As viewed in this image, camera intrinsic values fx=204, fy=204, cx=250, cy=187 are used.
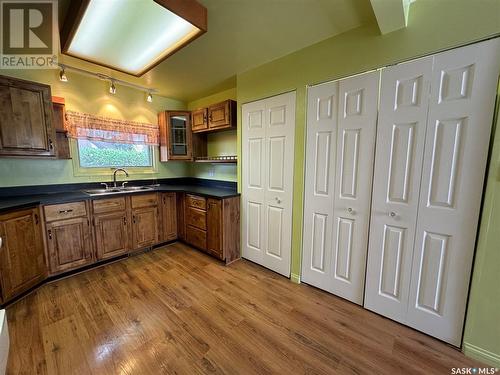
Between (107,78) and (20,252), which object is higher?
(107,78)

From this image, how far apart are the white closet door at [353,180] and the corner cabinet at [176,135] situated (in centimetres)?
239

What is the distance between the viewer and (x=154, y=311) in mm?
1793

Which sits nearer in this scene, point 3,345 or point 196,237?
point 3,345

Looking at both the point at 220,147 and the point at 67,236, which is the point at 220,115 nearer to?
the point at 220,147

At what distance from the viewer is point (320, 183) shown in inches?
77.9

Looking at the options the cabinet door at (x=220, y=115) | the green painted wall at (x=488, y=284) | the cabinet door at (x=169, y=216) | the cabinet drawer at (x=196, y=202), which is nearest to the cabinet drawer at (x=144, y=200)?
the cabinet door at (x=169, y=216)

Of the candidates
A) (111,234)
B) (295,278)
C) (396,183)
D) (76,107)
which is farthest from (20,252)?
(396,183)

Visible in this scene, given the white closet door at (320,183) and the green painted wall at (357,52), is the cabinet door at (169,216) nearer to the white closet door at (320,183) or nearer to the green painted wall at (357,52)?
the green painted wall at (357,52)

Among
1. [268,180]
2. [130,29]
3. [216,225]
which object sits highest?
[130,29]

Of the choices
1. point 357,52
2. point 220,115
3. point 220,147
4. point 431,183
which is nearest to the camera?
point 431,183

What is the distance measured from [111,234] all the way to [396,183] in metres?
3.12

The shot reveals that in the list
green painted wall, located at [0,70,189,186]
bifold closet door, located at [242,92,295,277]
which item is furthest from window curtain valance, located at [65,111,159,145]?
bifold closet door, located at [242,92,295,277]

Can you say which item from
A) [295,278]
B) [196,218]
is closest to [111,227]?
[196,218]

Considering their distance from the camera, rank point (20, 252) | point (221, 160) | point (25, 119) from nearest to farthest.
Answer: point (20, 252), point (25, 119), point (221, 160)
